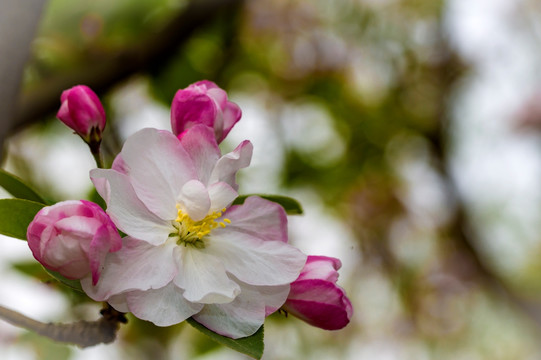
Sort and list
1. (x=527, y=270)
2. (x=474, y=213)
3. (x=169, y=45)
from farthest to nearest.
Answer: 1. (x=527, y=270)
2. (x=474, y=213)
3. (x=169, y=45)

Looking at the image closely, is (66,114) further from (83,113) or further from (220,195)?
(220,195)

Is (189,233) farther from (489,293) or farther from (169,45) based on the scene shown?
(489,293)

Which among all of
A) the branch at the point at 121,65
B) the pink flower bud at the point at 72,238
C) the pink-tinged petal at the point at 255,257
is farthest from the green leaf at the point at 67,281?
the branch at the point at 121,65

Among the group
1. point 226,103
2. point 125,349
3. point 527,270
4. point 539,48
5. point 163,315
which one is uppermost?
point 226,103

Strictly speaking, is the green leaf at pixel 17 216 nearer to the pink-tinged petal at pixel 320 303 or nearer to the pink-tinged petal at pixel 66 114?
the pink-tinged petal at pixel 66 114

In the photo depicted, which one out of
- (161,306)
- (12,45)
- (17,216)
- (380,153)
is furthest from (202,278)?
(380,153)

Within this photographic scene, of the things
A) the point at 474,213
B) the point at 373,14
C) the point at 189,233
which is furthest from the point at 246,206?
the point at 474,213

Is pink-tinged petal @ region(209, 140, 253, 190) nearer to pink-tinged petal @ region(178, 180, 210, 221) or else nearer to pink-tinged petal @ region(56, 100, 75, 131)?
pink-tinged petal @ region(178, 180, 210, 221)
